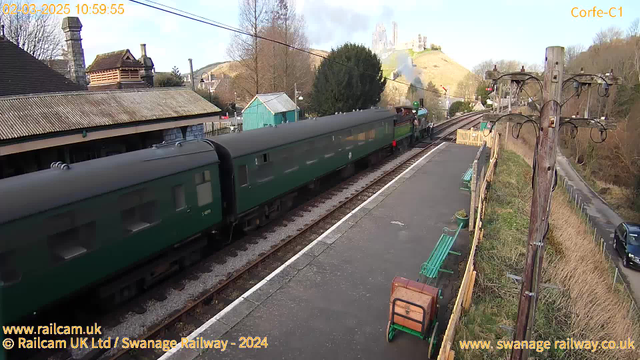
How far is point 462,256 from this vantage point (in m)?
10.2

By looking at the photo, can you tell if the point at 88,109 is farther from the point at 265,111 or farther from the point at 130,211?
the point at 265,111

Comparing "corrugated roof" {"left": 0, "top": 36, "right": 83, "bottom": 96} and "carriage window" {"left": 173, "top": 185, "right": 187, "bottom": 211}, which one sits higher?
"corrugated roof" {"left": 0, "top": 36, "right": 83, "bottom": 96}

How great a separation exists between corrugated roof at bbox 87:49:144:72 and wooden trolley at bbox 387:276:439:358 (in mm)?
25274

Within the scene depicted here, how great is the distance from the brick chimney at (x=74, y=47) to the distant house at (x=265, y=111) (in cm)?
1086

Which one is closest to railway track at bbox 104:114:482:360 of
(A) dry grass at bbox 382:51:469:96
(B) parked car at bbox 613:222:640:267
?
(B) parked car at bbox 613:222:640:267

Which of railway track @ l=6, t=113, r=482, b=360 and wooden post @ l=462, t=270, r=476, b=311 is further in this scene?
wooden post @ l=462, t=270, r=476, b=311

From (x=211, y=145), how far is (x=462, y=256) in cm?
739

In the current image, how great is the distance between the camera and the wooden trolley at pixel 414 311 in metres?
6.46

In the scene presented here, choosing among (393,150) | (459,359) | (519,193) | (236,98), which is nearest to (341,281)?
(459,359)

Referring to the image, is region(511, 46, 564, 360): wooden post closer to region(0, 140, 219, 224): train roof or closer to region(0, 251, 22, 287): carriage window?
region(0, 140, 219, 224): train roof

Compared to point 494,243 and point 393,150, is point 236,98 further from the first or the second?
point 494,243

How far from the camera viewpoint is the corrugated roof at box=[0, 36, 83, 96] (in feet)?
54.1

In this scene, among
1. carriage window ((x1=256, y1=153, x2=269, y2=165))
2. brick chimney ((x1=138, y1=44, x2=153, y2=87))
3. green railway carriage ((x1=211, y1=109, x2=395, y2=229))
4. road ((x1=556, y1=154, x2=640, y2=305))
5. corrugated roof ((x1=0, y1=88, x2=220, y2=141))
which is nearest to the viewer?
green railway carriage ((x1=211, y1=109, x2=395, y2=229))
